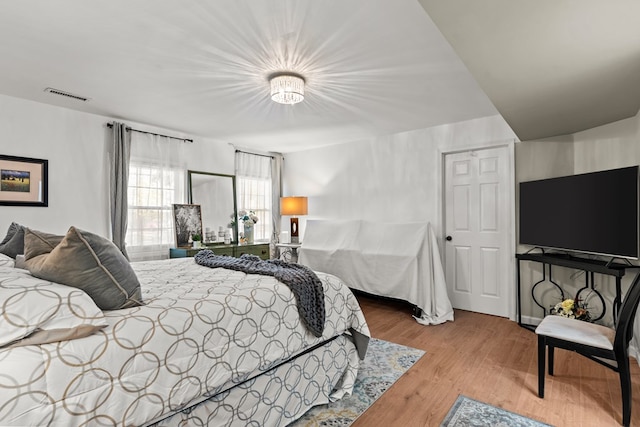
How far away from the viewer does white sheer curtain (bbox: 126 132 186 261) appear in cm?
429

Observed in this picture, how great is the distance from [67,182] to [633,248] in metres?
5.35

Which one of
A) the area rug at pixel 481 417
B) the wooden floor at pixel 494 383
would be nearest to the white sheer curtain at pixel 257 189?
the wooden floor at pixel 494 383

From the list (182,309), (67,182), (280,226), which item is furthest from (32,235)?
(280,226)

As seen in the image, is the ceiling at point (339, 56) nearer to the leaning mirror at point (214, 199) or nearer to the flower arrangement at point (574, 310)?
the leaning mirror at point (214, 199)

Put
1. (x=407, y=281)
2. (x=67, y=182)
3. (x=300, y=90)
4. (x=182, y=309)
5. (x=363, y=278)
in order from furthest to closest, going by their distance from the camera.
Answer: (x=363, y=278) → (x=407, y=281) → (x=67, y=182) → (x=300, y=90) → (x=182, y=309)

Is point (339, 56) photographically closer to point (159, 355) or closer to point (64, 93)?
point (159, 355)

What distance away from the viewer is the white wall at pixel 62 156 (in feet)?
11.1

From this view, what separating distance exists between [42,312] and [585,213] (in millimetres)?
3815

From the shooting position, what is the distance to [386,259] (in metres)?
4.30

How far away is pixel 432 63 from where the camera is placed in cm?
262

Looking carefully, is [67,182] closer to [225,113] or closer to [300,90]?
[225,113]

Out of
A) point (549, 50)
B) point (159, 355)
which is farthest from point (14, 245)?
point (549, 50)

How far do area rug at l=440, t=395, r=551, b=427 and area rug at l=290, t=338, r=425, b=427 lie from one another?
→ 0.47m

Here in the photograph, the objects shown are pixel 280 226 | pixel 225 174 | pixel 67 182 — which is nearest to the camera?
pixel 67 182
